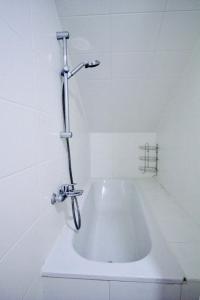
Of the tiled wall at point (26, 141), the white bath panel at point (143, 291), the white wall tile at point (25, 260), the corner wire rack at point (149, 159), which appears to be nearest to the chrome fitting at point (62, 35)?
the tiled wall at point (26, 141)

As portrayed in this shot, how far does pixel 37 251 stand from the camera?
2.57 feet

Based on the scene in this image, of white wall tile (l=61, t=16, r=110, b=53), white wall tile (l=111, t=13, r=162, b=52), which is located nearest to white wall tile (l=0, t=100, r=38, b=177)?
white wall tile (l=61, t=16, r=110, b=53)

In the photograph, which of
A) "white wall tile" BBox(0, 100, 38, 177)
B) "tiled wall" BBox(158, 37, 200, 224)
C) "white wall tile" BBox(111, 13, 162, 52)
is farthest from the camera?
"tiled wall" BBox(158, 37, 200, 224)

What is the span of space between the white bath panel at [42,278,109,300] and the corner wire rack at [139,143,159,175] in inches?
71.8

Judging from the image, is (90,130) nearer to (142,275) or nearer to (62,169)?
(62,169)

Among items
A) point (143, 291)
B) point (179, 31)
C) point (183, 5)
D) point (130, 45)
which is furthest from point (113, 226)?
point (183, 5)

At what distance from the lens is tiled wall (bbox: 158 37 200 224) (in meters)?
1.22

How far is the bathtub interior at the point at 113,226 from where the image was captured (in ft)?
4.45

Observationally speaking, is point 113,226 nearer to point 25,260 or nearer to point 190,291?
point 190,291

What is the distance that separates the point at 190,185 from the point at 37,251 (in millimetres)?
1167

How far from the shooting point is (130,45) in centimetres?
127

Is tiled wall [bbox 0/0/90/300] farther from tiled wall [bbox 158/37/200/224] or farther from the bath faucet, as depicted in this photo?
tiled wall [bbox 158/37/200/224]

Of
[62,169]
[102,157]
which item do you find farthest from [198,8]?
[102,157]

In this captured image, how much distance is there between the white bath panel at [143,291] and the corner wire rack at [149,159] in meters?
1.72
